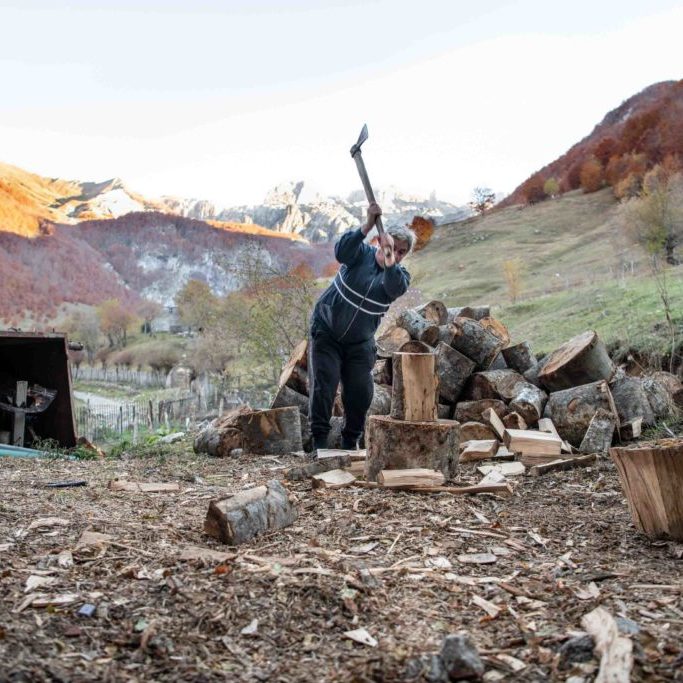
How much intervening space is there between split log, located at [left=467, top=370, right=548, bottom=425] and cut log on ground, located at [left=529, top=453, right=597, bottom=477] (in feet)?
3.34

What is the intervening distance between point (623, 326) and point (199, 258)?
63.1m

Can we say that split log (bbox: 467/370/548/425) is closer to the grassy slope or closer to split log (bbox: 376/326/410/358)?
split log (bbox: 376/326/410/358)

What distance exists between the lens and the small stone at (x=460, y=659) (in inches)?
62.6

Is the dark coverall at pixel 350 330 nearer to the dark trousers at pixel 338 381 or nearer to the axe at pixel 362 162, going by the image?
the dark trousers at pixel 338 381

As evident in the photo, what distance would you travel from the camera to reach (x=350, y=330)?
463 cm

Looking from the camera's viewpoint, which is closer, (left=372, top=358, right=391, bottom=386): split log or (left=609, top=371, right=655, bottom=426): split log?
(left=609, top=371, right=655, bottom=426): split log

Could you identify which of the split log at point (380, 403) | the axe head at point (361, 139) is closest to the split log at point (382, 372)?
the split log at point (380, 403)

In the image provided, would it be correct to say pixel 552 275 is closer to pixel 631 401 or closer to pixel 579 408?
pixel 631 401

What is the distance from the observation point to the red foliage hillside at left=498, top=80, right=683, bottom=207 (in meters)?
53.6

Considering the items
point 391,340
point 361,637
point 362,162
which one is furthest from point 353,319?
point 361,637

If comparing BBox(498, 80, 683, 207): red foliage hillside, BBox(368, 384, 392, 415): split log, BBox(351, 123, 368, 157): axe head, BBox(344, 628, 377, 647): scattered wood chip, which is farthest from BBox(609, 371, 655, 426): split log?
BBox(498, 80, 683, 207): red foliage hillside

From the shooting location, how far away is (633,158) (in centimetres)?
5416

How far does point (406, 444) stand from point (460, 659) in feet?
7.70

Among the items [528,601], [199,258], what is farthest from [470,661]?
[199,258]
